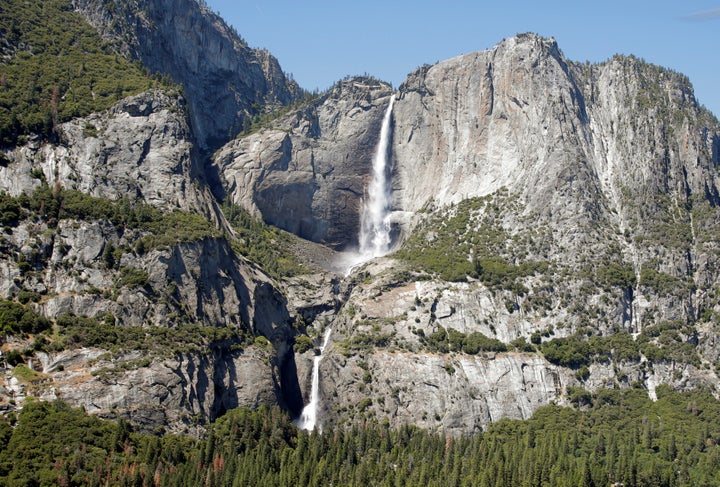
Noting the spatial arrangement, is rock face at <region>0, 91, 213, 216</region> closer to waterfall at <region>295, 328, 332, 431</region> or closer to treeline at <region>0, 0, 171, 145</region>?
treeline at <region>0, 0, 171, 145</region>

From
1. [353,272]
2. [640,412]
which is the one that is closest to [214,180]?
[353,272]

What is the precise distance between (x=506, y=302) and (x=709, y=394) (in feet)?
113

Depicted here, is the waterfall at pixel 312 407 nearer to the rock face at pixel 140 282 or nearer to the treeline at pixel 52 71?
the rock face at pixel 140 282

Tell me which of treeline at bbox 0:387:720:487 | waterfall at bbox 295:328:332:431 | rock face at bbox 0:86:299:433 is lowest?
treeline at bbox 0:387:720:487

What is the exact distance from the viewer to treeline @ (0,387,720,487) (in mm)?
109750

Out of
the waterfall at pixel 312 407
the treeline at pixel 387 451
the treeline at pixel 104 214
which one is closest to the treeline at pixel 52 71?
the treeline at pixel 104 214

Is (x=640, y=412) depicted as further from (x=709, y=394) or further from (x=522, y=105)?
(x=522, y=105)

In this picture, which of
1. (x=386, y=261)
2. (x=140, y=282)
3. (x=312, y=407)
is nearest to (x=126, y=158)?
(x=140, y=282)

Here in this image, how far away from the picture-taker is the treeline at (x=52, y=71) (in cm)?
15550

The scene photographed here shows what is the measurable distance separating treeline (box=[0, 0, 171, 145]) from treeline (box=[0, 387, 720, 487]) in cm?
5823

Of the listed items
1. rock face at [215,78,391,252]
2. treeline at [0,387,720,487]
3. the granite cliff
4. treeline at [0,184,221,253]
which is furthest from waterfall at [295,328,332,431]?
rock face at [215,78,391,252]

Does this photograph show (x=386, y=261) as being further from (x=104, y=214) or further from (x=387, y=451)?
(x=104, y=214)

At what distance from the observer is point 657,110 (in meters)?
185

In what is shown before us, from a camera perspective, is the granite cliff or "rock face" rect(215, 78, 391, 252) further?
"rock face" rect(215, 78, 391, 252)
